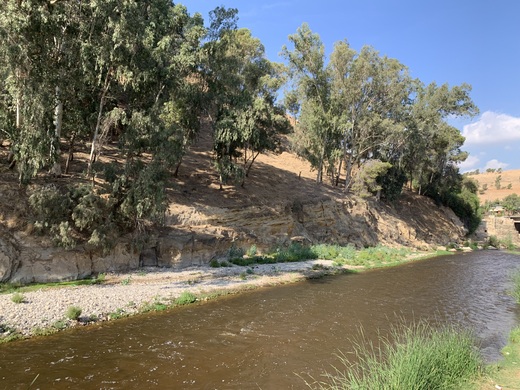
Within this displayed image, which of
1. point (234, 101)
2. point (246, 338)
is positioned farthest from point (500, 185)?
point (246, 338)

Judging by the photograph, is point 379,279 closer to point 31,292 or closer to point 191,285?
point 191,285

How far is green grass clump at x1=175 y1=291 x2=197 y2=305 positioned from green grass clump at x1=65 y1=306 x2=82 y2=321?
4771 millimetres

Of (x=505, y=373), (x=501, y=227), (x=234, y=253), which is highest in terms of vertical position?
(x=501, y=227)

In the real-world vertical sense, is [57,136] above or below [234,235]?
above

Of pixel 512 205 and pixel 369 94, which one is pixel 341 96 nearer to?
pixel 369 94

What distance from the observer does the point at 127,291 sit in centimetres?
1825

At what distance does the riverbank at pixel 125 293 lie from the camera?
1394 centimetres

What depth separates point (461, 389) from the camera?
7.54m

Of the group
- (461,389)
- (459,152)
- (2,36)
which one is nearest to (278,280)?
(461,389)

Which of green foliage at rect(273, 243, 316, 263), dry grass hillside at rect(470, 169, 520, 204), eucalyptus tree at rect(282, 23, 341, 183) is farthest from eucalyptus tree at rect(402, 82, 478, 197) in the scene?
dry grass hillside at rect(470, 169, 520, 204)

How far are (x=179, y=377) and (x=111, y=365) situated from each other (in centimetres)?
239

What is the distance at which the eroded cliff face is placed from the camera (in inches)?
746

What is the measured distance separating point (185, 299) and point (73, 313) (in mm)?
5469

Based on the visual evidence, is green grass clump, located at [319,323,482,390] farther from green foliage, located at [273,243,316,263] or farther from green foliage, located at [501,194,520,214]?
green foliage, located at [501,194,520,214]
